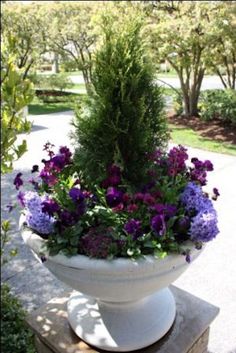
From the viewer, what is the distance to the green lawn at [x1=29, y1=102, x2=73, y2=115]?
11.5m

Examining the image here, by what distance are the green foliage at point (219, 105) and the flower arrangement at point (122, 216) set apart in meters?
7.01

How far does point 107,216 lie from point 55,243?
0.88 feet

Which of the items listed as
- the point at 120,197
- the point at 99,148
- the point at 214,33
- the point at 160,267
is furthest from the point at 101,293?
the point at 214,33

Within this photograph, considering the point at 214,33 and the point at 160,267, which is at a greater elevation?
the point at 214,33

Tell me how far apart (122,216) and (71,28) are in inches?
532

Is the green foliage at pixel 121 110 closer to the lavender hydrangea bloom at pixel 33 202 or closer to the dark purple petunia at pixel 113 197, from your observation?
the dark purple petunia at pixel 113 197

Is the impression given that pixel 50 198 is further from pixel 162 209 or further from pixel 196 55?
pixel 196 55

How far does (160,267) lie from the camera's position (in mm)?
1601

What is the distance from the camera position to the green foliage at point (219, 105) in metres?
8.47

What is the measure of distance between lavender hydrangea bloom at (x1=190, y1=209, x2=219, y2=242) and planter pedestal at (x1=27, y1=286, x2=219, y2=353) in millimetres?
608

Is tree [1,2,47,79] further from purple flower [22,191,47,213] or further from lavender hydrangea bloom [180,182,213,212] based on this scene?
lavender hydrangea bloom [180,182,213,212]

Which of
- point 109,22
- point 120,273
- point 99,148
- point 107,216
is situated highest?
point 109,22

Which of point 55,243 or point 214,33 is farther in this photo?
point 214,33

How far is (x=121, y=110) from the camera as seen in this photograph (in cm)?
181
